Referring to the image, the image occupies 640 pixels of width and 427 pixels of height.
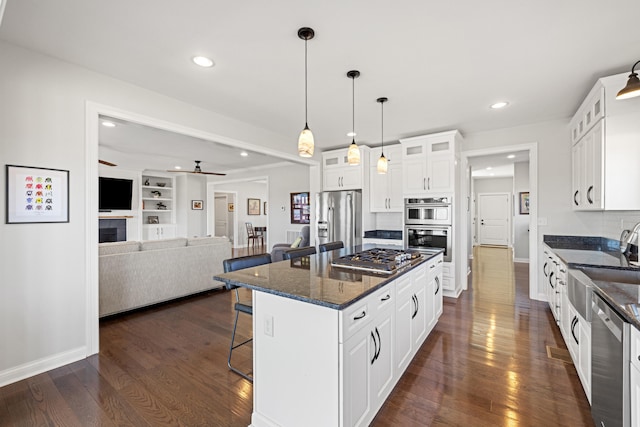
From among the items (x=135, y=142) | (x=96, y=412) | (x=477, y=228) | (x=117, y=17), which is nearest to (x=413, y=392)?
(x=96, y=412)

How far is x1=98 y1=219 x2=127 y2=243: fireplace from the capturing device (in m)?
7.57

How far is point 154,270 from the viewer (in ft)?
12.6

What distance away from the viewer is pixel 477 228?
10.3 meters

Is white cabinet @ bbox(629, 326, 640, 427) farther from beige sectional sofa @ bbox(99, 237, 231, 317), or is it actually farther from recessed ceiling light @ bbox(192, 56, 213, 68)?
beige sectional sofa @ bbox(99, 237, 231, 317)

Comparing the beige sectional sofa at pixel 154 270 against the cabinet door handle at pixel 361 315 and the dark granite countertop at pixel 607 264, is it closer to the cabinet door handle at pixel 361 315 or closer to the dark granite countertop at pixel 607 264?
the cabinet door handle at pixel 361 315

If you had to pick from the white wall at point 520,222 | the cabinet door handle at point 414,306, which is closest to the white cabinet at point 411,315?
the cabinet door handle at point 414,306

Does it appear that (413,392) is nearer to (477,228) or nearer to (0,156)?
(0,156)

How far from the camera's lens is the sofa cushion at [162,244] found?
3.85 m

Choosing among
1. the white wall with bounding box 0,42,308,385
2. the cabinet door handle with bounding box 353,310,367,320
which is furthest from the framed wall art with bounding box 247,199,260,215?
the cabinet door handle with bounding box 353,310,367,320

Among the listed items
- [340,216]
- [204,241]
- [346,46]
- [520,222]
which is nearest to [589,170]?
[346,46]

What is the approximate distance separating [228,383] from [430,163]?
3.88 metres

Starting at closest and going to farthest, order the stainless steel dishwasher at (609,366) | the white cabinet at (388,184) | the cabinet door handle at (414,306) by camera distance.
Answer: the stainless steel dishwasher at (609,366) → the cabinet door handle at (414,306) → the white cabinet at (388,184)

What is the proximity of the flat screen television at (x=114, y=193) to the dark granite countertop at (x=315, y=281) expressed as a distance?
710 cm

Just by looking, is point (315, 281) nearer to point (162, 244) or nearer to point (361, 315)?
point (361, 315)
